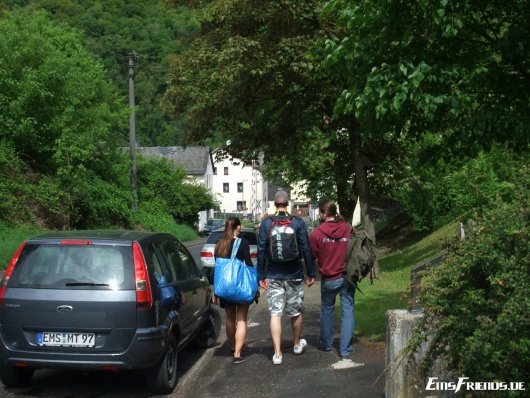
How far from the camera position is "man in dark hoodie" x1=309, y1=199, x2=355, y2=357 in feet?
27.4

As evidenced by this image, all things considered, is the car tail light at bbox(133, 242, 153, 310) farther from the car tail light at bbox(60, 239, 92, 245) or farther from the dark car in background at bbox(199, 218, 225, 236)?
the dark car in background at bbox(199, 218, 225, 236)

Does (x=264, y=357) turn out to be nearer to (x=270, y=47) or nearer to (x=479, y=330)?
(x=479, y=330)

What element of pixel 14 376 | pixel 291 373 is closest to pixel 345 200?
pixel 291 373

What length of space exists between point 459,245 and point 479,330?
92 cm

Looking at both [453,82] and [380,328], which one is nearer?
[453,82]

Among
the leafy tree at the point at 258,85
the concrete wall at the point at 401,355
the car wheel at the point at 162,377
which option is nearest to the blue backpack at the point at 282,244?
the car wheel at the point at 162,377

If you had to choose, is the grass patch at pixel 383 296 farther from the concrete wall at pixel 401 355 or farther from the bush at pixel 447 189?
the bush at pixel 447 189

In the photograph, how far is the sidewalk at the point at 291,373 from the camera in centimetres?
698

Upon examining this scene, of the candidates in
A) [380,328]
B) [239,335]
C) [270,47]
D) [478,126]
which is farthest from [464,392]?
[270,47]

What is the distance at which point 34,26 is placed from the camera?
34.3 m

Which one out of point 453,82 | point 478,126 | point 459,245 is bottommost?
point 459,245

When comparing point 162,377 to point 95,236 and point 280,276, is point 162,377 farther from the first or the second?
point 280,276

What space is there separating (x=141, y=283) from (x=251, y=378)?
66.9 inches

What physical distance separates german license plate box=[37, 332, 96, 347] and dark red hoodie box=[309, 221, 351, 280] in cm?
288
